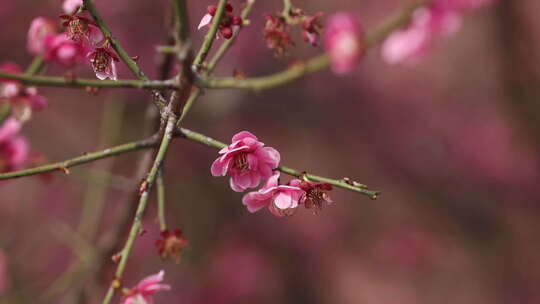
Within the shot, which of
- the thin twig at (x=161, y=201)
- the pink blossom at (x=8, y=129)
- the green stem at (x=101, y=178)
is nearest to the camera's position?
the thin twig at (x=161, y=201)

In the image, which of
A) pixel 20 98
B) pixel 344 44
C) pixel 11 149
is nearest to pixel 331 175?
pixel 11 149

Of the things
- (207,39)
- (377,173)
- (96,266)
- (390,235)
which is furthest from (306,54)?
(207,39)

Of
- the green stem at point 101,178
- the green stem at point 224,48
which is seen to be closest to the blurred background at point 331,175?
the green stem at point 101,178

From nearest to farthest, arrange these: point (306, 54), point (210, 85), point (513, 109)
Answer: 1. point (210, 85)
2. point (513, 109)
3. point (306, 54)

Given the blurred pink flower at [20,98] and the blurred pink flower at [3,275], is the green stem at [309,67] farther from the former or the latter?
the blurred pink flower at [3,275]

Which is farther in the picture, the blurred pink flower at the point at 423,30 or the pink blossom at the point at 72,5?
the blurred pink flower at the point at 423,30

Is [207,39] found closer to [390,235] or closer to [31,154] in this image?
[31,154]
